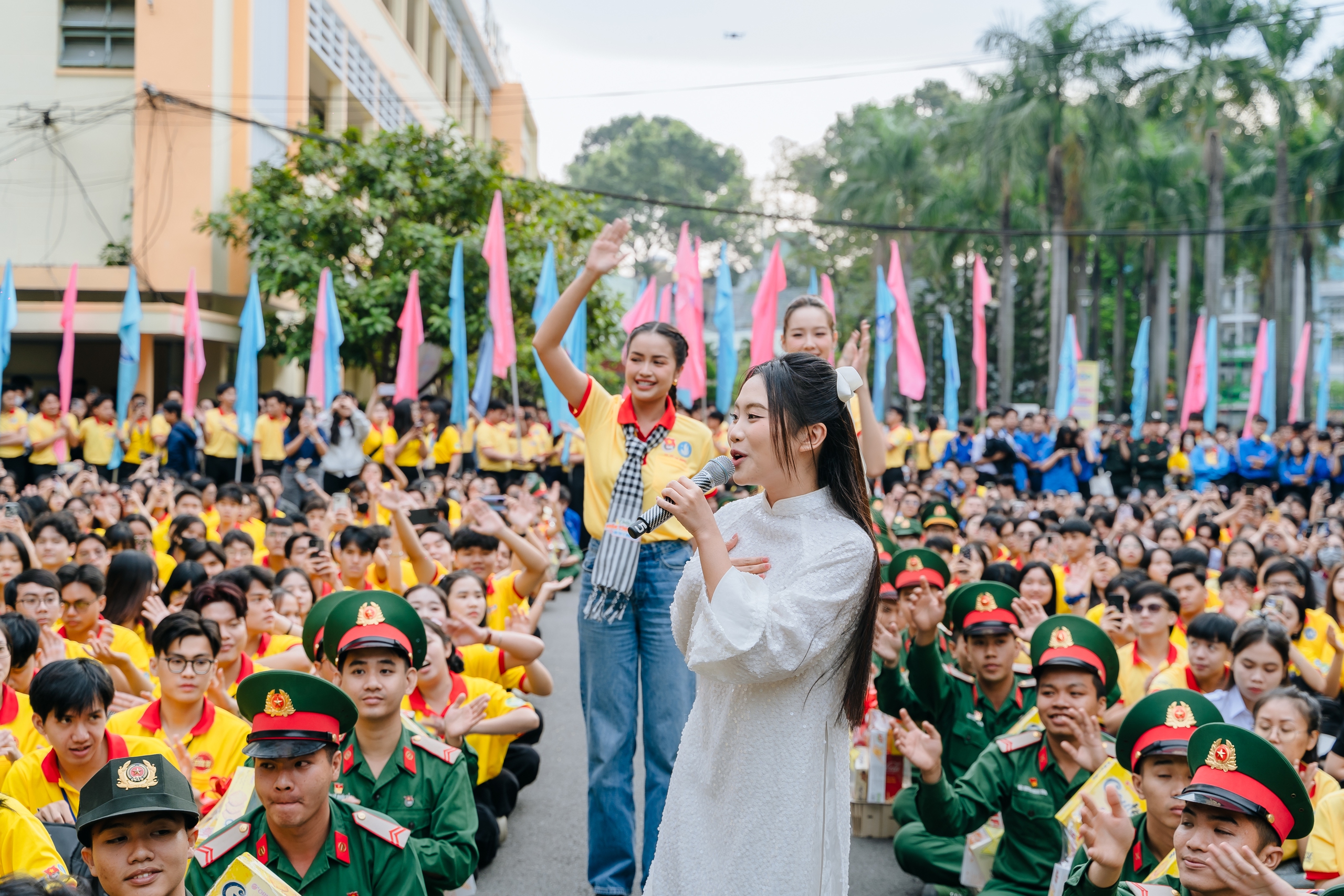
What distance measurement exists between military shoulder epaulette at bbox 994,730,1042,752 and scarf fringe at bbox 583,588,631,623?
1.54 metres

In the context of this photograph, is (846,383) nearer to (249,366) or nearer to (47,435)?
(249,366)

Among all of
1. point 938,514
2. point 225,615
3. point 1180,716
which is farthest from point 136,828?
point 938,514

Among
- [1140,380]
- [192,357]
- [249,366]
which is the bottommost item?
[249,366]

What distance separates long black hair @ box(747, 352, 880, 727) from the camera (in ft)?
7.70

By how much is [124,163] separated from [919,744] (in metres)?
18.7

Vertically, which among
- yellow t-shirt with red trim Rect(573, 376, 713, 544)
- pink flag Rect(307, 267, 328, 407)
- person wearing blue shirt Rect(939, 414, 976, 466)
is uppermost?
pink flag Rect(307, 267, 328, 407)

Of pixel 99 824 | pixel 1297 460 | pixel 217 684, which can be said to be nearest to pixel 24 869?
pixel 99 824

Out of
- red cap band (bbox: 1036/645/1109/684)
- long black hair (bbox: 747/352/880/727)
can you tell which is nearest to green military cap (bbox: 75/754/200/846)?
long black hair (bbox: 747/352/880/727)

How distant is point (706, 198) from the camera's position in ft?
189

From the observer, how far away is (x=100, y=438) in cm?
1296

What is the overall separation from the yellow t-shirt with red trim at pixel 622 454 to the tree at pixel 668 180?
50668 mm

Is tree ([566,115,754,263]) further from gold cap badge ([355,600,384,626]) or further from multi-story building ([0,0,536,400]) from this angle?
gold cap badge ([355,600,384,626])

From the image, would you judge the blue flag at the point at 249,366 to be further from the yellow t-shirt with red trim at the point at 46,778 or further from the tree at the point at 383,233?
the yellow t-shirt with red trim at the point at 46,778

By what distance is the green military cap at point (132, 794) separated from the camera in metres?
2.75
